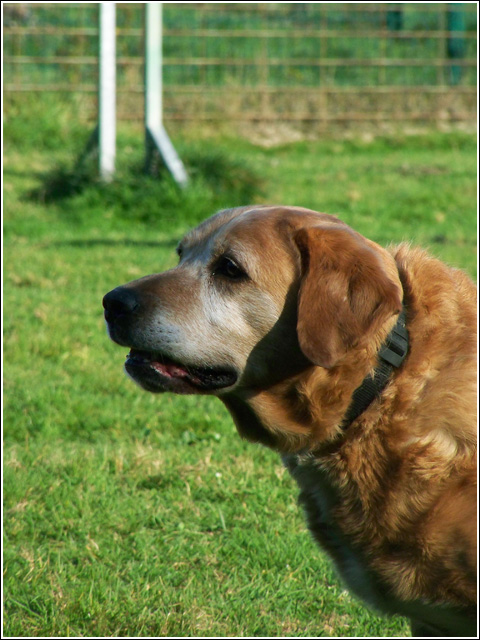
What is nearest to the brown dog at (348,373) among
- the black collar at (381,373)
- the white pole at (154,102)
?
the black collar at (381,373)

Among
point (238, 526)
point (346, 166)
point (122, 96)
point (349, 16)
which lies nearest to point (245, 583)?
point (238, 526)

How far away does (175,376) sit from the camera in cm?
302

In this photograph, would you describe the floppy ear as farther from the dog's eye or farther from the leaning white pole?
the leaning white pole

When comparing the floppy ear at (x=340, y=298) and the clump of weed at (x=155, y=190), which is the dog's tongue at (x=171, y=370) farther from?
the clump of weed at (x=155, y=190)

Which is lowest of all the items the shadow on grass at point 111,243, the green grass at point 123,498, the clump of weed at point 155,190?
the green grass at point 123,498

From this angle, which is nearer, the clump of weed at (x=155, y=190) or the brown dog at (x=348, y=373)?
the brown dog at (x=348, y=373)

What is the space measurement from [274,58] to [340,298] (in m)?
13.5

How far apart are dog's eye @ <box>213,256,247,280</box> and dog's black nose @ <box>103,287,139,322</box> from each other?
33 cm

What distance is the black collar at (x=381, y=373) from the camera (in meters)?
2.82

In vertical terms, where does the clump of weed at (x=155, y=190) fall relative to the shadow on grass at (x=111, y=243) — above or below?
above

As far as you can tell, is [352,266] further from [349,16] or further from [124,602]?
[349,16]

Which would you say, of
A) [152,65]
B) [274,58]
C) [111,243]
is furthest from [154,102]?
[274,58]

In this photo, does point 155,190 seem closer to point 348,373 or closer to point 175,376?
point 175,376

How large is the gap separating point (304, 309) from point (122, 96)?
1269cm
